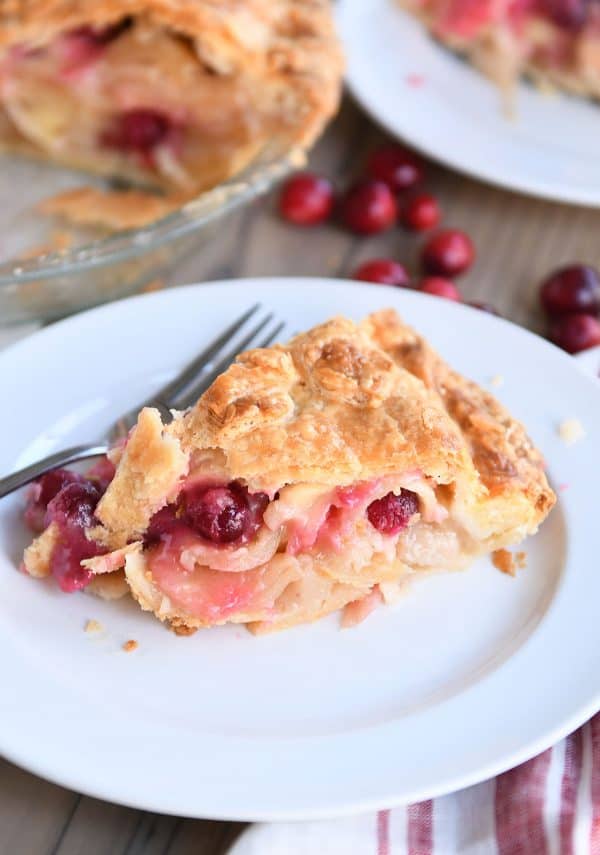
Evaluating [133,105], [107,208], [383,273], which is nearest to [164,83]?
[133,105]

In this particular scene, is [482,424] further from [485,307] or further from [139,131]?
[139,131]

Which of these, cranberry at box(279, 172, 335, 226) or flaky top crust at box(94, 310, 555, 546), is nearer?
flaky top crust at box(94, 310, 555, 546)

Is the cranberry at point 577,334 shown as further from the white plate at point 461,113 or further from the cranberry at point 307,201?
the cranberry at point 307,201

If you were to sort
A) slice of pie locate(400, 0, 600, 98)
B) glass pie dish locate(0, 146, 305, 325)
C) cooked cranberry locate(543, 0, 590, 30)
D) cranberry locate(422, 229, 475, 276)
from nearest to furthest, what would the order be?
glass pie dish locate(0, 146, 305, 325) → cranberry locate(422, 229, 475, 276) → slice of pie locate(400, 0, 600, 98) → cooked cranberry locate(543, 0, 590, 30)

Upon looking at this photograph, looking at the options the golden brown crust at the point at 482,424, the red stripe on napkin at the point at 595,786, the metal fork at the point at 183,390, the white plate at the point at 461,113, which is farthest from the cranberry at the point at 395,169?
the red stripe on napkin at the point at 595,786

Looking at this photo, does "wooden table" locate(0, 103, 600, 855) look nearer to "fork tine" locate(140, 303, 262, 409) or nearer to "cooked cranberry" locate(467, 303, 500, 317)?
"cooked cranberry" locate(467, 303, 500, 317)

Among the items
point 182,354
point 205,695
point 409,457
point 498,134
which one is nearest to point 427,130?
point 498,134

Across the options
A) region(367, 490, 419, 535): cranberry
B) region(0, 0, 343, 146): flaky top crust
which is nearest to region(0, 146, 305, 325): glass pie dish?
region(0, 0, 343, 146): flaky top crust
